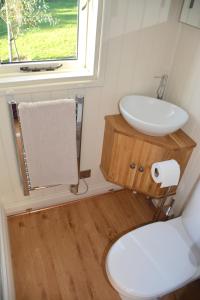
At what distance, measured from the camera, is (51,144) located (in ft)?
4.93

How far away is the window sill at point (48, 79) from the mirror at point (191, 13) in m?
0.59

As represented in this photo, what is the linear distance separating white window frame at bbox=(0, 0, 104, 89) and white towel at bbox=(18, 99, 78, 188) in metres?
0.14

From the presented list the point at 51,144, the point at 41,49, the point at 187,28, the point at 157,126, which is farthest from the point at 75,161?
the point at 187,28

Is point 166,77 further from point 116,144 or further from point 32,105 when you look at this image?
point 32,105

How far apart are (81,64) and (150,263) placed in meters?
1.24

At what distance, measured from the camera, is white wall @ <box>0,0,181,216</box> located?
1.32m

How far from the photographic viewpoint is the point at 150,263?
1242 millimetres

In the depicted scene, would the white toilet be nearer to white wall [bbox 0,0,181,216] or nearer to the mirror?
white wall [bbox 0,0,181,216]

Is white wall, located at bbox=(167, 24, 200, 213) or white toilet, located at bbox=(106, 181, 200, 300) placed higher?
white wall, located at bbox=(167, 24, 200, 213)

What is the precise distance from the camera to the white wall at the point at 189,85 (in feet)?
4.65

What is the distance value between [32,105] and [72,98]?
0.86 feet

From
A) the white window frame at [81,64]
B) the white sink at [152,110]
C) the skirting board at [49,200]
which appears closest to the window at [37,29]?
the white window frame at [81,64]

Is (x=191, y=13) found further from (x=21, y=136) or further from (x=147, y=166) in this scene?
(x=21, y=136)

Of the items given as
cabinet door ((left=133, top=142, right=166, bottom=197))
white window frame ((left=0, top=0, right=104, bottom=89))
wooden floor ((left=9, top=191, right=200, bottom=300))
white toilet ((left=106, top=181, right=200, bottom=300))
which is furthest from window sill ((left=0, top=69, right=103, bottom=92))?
wooden floor ((left=9, top=191, right=200, bottom=300))
